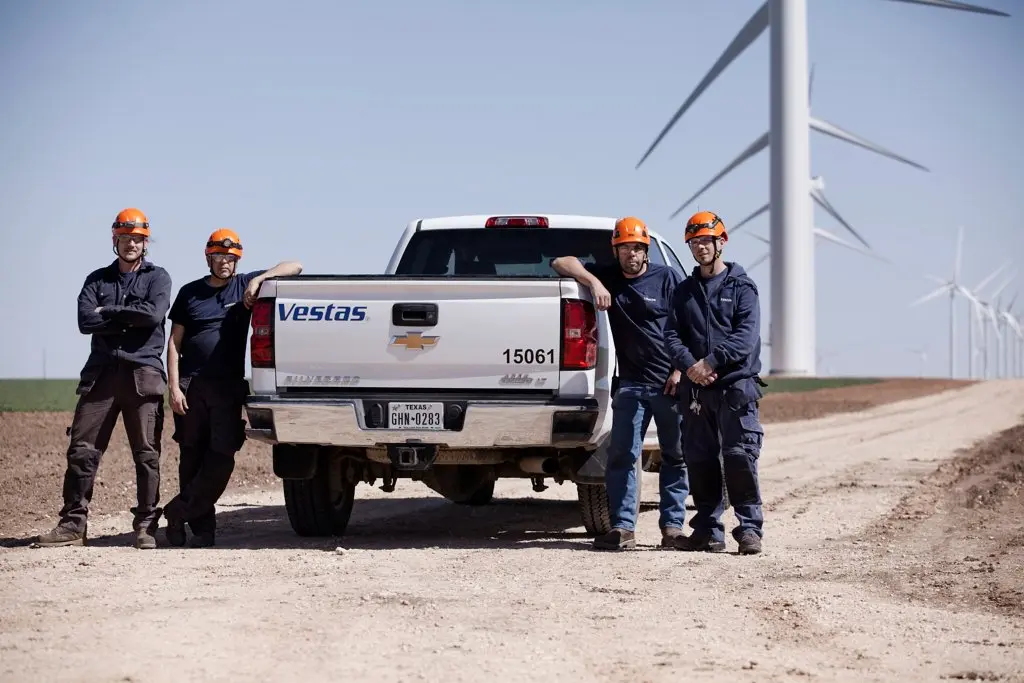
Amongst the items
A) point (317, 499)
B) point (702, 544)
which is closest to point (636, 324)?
point (702, 544)

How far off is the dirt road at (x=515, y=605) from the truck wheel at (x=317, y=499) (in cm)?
19

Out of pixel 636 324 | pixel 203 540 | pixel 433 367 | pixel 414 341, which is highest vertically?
pixel 636 324

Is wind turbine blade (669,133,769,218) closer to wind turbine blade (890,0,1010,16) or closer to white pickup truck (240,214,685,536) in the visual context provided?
wind turbine blade (890,0,1010,16)

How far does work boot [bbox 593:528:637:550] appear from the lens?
9.08 metres

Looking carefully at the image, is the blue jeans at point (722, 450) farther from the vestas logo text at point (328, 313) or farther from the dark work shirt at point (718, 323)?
the vestas logo text at point (328, 313)

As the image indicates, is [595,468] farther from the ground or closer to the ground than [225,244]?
closer to the ground

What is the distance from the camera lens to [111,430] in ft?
30.4

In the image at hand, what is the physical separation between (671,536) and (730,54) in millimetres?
50815

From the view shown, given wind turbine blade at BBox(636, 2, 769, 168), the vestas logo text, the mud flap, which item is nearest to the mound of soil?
the mud flap

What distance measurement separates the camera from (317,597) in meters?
7.01

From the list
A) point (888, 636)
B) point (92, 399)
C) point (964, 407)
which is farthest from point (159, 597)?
point (964, 407)

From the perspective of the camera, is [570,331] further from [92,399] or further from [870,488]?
[870,488]

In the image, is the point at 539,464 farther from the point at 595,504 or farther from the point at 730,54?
the point at 730,54

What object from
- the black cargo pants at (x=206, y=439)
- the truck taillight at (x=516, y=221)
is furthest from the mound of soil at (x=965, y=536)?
the black cargo pants at (x=206, y=439)
